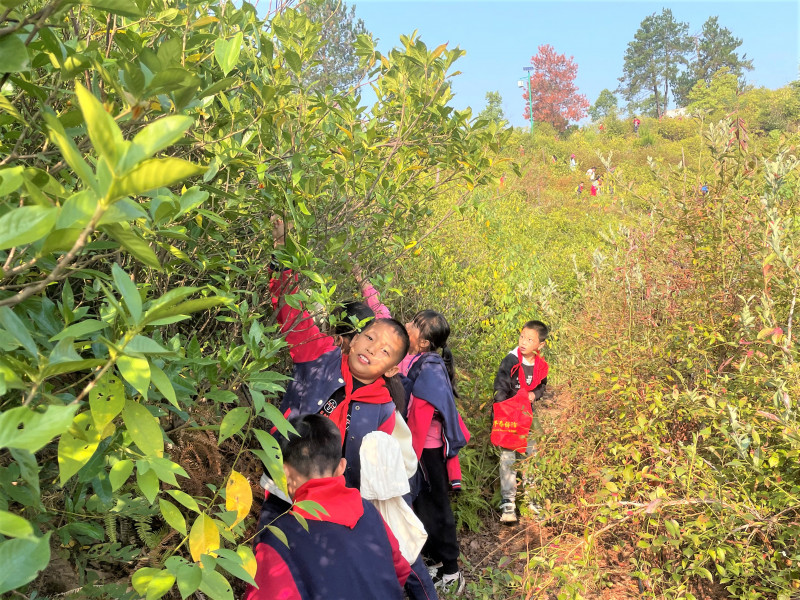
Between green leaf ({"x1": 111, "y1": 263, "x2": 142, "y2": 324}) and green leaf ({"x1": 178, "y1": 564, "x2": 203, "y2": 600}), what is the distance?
1.29ft

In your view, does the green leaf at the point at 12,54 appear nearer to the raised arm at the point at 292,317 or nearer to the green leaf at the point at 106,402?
the green leaf at the point at 106,402

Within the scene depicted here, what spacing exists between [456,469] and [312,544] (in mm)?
1795

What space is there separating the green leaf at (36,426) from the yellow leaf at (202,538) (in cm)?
49

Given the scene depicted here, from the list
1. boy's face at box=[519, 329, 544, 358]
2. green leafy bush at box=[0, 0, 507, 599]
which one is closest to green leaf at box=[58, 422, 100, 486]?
green leafy bush at box=[0, 0, 507, 599]

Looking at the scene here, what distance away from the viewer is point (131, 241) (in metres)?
0.68

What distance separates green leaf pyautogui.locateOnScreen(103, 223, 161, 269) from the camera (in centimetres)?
66

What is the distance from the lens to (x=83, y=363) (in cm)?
72

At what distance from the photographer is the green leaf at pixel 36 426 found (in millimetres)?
541

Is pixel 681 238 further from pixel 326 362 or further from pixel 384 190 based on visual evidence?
pixel 326 362

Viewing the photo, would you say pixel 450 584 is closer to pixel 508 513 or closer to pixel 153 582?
pixel 508 513

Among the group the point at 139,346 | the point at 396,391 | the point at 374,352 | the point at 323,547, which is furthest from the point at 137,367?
the point at 396,391

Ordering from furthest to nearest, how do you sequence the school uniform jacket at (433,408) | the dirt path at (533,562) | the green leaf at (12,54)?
the school uniform jacket at (433,408) → the dirt path at (533,562) → the green leaf at (12,54)

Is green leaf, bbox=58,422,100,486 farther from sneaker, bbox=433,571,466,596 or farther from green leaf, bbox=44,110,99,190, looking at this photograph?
sneaker, bbox=433,571,466,596

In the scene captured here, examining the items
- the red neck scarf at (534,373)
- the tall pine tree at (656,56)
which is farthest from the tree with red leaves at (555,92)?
the red neck scarf at (534,373)
